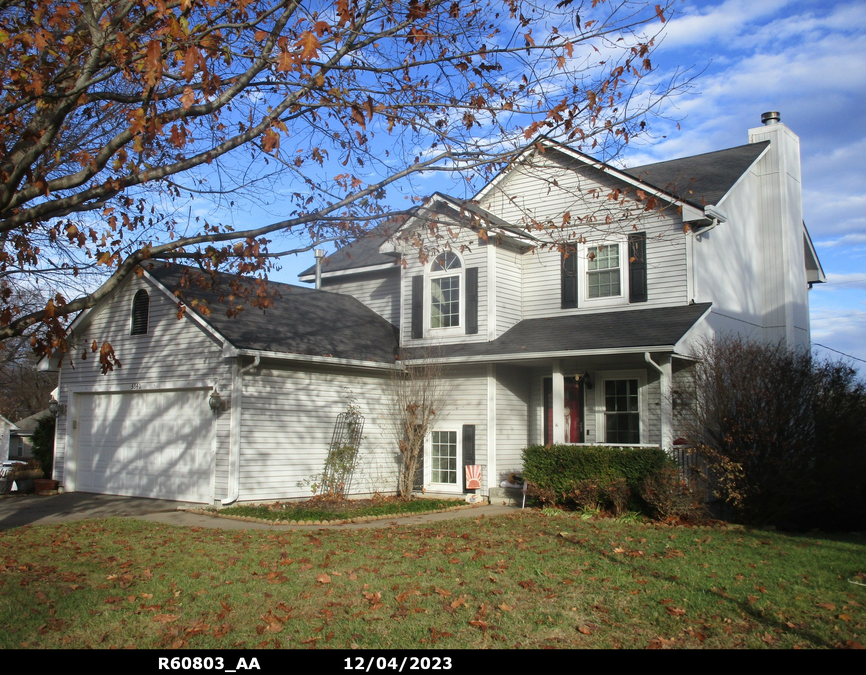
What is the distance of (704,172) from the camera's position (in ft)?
55.7

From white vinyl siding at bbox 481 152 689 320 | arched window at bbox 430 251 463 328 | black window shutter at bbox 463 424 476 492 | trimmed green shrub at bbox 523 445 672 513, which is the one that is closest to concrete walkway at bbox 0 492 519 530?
trimmed green shrub at bbox 523 445 672 513

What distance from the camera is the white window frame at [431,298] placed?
16.6 metres

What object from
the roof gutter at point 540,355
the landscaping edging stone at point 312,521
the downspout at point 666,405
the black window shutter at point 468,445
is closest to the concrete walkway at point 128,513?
the landscaping edging stone at point 312,521

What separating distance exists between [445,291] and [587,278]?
3.29 metres

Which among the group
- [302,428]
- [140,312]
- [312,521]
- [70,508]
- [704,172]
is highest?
[704,172]

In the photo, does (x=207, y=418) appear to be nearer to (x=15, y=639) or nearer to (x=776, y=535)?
(x=15, y=639)

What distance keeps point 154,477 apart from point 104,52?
10.3 m

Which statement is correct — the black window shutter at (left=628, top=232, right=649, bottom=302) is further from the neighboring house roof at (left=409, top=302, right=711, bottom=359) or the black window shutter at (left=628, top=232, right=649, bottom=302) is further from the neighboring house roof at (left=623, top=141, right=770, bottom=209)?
the neighboring house roof at (left=623, top=141, right=770, bottom=209)

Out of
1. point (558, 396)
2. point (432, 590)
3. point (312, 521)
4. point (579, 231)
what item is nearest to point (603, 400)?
point (558, 396)

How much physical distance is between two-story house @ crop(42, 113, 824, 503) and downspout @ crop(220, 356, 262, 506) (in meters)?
0.04

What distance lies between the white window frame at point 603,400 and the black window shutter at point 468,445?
269 centimetres

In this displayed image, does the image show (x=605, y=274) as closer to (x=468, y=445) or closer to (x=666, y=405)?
(x=666, y=405)

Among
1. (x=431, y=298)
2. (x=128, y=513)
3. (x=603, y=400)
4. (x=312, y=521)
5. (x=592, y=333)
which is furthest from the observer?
(x=431, y=298)

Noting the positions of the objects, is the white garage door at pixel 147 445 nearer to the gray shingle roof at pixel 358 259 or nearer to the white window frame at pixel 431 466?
the white window frame at pixel 431 466
